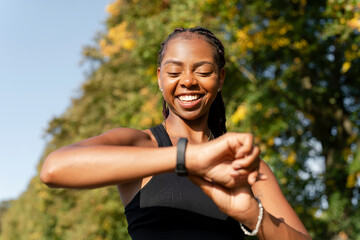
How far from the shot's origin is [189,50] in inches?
86.4

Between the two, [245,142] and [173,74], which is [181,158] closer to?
[245,142]

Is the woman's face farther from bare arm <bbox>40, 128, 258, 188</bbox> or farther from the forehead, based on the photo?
bare arm <bbox>40, 128, 258, 188</bbox>

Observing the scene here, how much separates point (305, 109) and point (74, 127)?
52.6 ft

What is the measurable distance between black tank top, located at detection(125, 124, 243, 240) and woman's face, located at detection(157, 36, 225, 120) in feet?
1.36

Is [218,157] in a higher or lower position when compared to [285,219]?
higher

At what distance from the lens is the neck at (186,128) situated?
238 centimetres

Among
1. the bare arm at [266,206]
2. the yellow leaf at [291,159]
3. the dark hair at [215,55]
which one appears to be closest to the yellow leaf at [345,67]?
the yellow leaf at [291,159]

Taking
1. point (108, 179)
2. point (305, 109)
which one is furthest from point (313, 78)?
point (108, 179)

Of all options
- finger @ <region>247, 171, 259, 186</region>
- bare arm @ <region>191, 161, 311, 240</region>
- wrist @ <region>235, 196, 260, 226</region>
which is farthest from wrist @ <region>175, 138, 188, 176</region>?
wrist @ <region>235, 196, 260, 226</region>

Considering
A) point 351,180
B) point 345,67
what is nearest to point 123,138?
point 345,67

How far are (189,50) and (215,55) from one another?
0.16m

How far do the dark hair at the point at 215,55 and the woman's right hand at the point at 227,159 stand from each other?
30.8 inches

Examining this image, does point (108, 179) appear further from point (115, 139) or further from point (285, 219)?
point (285, 219)

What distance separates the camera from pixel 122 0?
55.9 ft
